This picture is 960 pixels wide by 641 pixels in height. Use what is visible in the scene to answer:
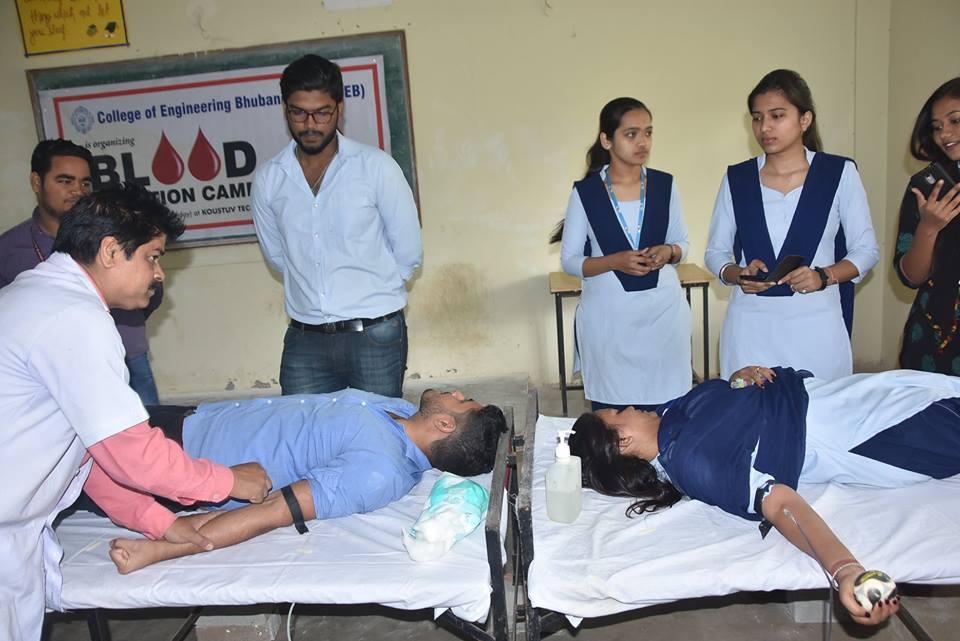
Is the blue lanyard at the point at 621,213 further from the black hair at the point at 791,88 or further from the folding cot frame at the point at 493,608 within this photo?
the folding cot frame at the point at 493,608

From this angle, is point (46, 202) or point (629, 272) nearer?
point (46, 202)

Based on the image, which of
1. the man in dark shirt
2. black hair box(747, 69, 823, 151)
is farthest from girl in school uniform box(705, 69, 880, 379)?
the man in dark shirt

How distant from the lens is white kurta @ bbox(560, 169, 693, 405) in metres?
2.83

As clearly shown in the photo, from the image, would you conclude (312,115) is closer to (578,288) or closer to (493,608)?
(493,608)

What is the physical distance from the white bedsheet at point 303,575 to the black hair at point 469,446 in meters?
0.29

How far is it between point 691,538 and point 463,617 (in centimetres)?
60

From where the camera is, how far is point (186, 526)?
1.76 meters

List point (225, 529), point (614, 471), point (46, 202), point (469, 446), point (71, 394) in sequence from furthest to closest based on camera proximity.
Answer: point (46, 202) < point (469, 446) < point (614, 471) < point (225, 529) < point (71, 394)

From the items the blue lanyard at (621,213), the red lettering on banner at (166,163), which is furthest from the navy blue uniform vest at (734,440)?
the red lettering on banner at (166,163)

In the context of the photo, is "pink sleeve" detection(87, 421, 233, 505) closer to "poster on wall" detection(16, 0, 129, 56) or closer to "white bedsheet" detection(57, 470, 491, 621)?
"white bedsheet" detection(57, 470, 491, 621)

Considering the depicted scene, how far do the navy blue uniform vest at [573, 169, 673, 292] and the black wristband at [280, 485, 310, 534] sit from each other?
157cm

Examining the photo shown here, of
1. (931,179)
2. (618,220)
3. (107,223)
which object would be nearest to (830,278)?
(931,179)

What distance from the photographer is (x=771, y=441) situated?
1821 millimetres

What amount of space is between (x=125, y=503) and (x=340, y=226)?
3.91ft
